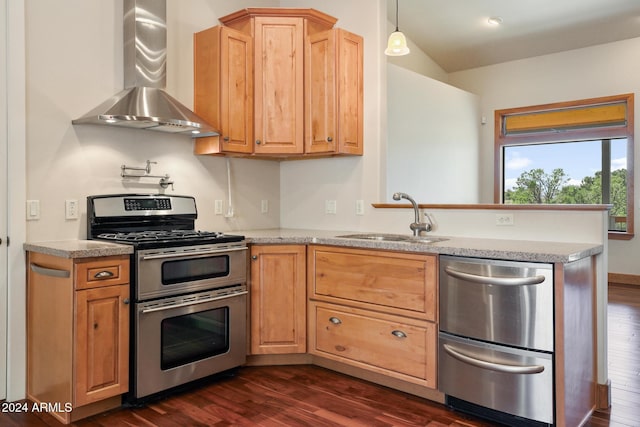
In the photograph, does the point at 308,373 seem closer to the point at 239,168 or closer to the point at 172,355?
the point at 172,355

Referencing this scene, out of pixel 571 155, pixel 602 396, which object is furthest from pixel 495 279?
pixel 571 155

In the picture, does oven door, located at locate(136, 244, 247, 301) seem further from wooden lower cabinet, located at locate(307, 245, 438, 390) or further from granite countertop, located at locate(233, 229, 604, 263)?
wooden lower cabinet, located at locate(307, 245, 438, 390)

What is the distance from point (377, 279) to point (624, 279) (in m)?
4.81

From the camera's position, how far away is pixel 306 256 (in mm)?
3109

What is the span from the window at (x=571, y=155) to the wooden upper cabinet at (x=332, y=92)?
13.7 feet

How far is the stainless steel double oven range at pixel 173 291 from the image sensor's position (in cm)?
247

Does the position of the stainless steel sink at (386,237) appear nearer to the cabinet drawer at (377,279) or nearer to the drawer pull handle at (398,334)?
the cabinet drawer at (377,279)

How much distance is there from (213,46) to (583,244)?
2.69m

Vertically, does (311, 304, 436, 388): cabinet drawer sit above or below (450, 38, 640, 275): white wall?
below

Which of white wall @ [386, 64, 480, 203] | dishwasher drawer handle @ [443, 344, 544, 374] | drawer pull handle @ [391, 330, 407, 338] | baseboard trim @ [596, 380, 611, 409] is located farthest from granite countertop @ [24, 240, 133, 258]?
white wall @ [386, 64, 480, 203]

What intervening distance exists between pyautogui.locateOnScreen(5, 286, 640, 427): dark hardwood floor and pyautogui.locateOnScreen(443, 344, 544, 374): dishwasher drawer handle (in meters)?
0.32

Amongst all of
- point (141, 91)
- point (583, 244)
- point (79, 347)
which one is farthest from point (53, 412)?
point (583, 244)

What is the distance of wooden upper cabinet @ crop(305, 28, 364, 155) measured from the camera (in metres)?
3.34

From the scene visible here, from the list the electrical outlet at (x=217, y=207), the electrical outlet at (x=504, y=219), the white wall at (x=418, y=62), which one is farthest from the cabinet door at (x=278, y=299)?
the white wall at (x=418, y=62)
